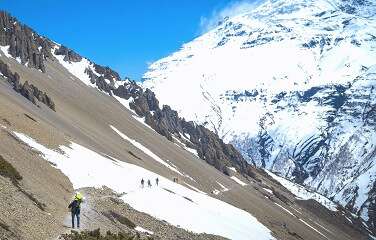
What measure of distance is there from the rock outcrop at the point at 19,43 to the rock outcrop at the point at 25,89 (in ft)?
90.8

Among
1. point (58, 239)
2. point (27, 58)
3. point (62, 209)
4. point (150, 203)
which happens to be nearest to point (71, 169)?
point (150, 203)

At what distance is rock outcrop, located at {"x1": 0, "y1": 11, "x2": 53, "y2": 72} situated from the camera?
15425cm

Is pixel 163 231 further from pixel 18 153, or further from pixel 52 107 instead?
pixel 52 107

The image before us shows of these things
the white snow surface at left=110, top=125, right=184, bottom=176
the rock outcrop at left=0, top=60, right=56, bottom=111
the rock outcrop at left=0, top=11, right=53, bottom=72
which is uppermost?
the rock outcrop at left=0, top=11, right=53, bottom=72

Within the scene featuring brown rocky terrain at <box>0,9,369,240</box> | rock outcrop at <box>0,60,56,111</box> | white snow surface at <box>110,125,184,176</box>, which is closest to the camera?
brown rocky terrain at <box>0,9,369,240</box>

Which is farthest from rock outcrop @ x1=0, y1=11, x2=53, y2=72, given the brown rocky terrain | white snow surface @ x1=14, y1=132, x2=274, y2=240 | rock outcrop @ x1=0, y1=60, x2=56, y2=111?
white snow surface @ x1=14, y1=132, x2=274, y2=240

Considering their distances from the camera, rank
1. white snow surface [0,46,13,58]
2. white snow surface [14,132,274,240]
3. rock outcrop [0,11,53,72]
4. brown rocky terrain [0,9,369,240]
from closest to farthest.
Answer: brown rocky terrain [0,9,369,240] → white snow surface [14,132,274,240] → white snow surface [0,46,13,58] → rock outcrop [0,11,53,72]

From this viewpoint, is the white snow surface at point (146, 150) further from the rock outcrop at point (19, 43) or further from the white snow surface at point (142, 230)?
the white snow surface at point (142, 230)

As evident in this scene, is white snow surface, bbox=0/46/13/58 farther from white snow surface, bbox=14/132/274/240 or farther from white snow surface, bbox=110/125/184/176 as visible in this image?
white snow surface, bbox=14/132/274/240

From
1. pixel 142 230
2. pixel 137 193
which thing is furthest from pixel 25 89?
pixel 142 230

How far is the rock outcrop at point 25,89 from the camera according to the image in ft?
379

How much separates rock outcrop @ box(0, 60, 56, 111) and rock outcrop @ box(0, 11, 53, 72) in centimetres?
2768

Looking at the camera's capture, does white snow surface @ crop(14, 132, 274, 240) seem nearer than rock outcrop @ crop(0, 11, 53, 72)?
Yes

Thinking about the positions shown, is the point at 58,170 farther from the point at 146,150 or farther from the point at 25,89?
the point at 146,150
